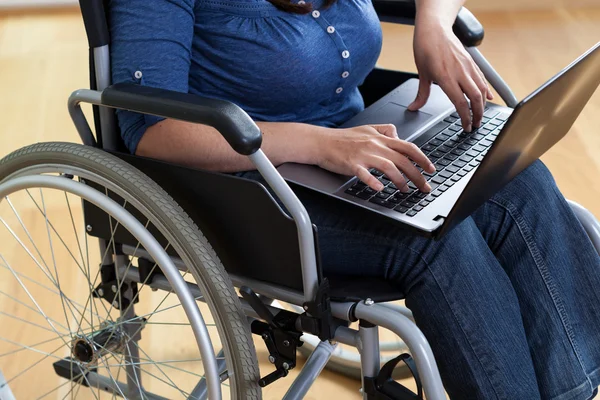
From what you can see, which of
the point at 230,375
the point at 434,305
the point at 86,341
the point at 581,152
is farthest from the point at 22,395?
the point at 581,152

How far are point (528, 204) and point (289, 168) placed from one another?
359 millimetres

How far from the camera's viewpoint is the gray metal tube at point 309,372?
1349 mm

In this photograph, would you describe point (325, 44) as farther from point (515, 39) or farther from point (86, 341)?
point (515, 39)

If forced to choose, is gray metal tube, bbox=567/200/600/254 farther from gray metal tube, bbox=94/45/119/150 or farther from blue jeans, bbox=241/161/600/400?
gray metal tube, bbox=94/45/119/150

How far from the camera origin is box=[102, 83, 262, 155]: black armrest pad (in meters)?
1.06

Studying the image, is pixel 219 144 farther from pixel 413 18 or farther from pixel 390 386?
pixel 413 18

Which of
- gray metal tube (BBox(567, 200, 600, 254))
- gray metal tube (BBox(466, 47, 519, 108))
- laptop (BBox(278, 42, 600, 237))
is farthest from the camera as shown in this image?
gray metal tube (BBox(466, 47, 519, 108))

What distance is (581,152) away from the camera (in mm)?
2631

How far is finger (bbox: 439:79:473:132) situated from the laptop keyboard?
0.10ft

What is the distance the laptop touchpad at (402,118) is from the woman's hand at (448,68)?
0.02 m

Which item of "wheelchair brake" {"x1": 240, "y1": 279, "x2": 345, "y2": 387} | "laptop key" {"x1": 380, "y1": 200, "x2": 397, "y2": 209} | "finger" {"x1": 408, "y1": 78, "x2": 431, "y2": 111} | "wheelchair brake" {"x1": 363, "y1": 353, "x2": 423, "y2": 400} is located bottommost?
"wheelchair brake" {"x1": 363, "y1": 353, "x2": 423, "y2": 400}

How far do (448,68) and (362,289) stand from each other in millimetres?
384

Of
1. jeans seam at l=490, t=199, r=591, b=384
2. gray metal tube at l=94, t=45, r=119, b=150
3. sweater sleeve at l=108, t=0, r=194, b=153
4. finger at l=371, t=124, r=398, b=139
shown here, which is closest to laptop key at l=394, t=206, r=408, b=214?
finger at l=371, t=124, r=398, b=139

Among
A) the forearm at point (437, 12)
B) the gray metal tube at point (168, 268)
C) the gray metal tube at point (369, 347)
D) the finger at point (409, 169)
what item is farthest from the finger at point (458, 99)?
the gray metal tube at point (168, 268)
